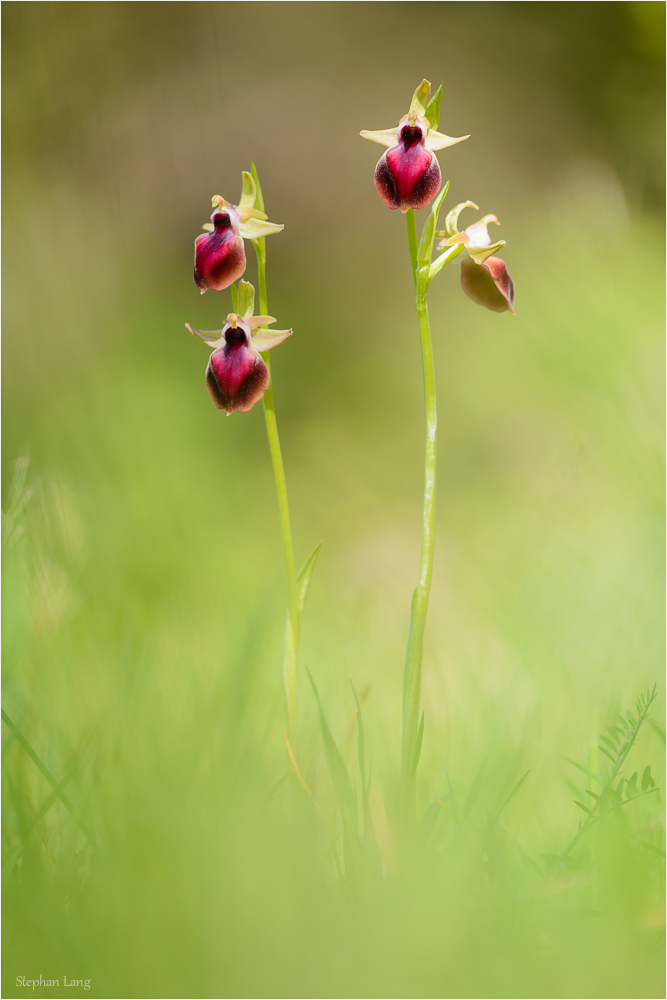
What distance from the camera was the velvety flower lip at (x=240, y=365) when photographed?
0.59m

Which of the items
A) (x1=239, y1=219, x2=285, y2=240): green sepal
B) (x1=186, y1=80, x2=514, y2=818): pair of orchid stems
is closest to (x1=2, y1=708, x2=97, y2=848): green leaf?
(x1=186, y1=80, x2=514, y2=818): pair of orchid stems

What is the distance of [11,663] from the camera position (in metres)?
0.58

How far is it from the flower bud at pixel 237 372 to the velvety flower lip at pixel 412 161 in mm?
176

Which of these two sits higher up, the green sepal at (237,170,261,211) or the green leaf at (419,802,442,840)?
the green sepal at (237,170,261,211)

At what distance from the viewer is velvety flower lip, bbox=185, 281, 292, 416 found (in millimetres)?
586

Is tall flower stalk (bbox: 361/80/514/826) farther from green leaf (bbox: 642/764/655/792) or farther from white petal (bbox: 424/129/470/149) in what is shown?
green leaf (bbox: 642/764/655/792)

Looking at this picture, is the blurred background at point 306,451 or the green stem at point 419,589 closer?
the blurred background at point 306,451

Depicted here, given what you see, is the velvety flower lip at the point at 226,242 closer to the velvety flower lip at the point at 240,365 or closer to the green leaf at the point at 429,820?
the velvety flower lip at the point at 240,365

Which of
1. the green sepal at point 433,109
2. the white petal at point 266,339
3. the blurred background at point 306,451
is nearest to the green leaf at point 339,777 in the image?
the blurred background at point 306,451

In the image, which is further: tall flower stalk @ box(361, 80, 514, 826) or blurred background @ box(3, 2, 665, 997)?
tall flower stalk @ box(361, 80, 514, 826)

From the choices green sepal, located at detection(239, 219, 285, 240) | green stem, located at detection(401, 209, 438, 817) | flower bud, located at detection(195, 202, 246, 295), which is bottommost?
green stem, located at detection(401, 209, 438, 817)

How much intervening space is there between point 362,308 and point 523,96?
3.50 ft

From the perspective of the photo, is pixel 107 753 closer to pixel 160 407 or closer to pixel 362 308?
pixel 160 407

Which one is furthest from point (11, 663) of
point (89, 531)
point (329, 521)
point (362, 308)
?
point (362, 308)
